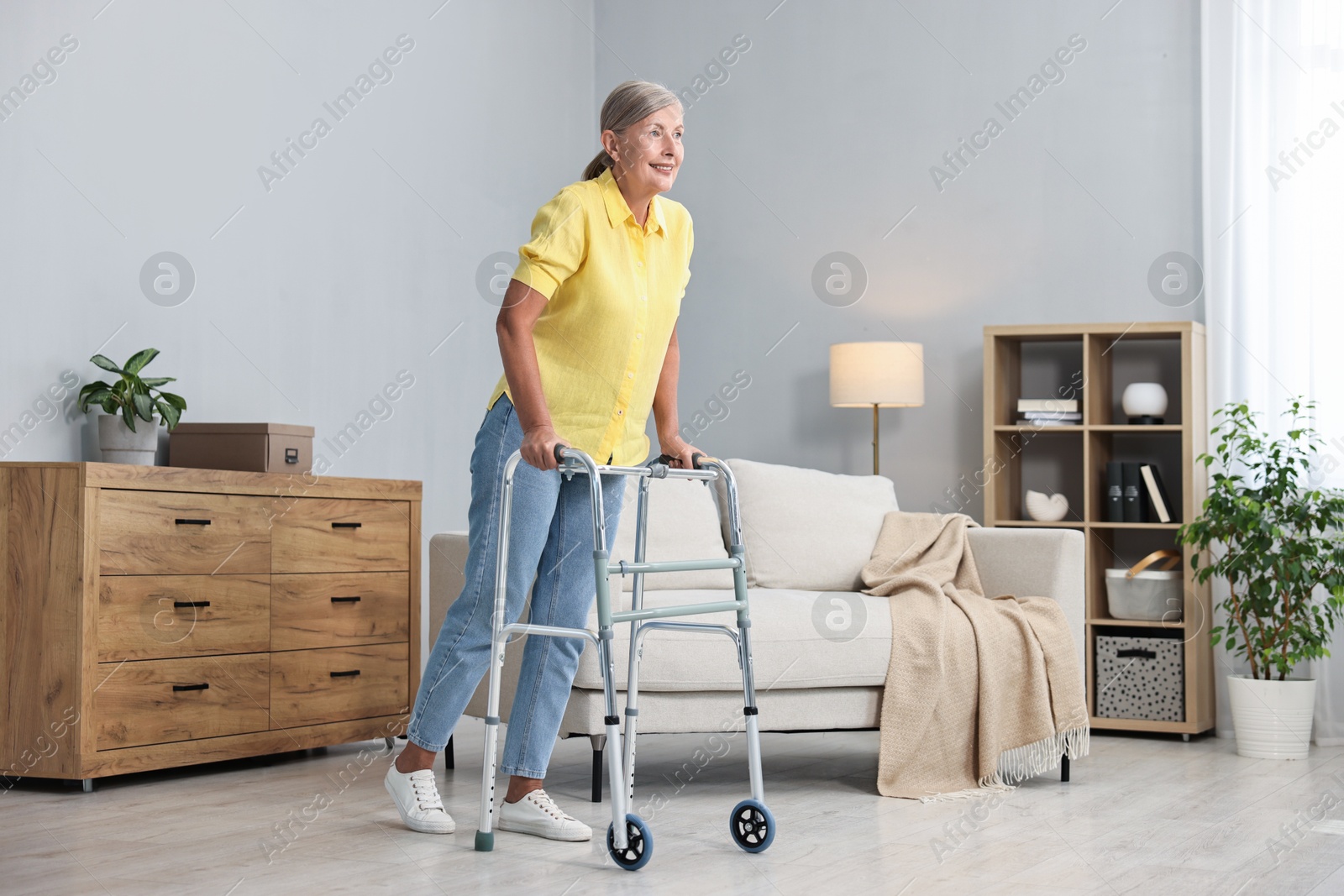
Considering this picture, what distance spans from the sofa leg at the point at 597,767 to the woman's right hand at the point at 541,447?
914mm

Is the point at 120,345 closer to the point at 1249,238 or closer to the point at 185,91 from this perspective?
the point at 185,91

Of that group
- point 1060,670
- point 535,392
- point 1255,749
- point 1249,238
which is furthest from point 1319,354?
point 535,392

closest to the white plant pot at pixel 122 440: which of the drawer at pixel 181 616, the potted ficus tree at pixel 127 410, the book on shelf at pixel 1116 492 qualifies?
the potted ficus tree at pixel 127 410

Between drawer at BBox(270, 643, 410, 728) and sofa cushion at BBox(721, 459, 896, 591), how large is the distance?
1004 mm

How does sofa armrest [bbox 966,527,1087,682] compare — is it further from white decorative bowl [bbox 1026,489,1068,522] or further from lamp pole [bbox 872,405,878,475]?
lamp pole [bbox 872,405,878,475]

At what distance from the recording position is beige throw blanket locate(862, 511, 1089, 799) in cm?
307

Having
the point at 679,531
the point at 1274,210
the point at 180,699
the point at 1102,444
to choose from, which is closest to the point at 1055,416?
the point at 1102,444

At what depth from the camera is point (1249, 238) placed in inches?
170

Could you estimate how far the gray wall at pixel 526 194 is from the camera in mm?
3367

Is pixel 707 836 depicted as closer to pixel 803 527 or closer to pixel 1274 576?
pixel 803 527

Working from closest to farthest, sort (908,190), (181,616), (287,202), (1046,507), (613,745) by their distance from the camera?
1. (613,745)
2. (181,616)
3. (287,202)
4. (1046,507)
5. (908,190)

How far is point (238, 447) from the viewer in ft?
11.1

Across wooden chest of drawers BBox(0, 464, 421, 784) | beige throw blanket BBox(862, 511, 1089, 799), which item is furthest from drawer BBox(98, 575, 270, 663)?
beige throw blanket BBox(862, 511, 1089, 799)

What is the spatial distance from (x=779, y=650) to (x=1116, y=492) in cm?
169
